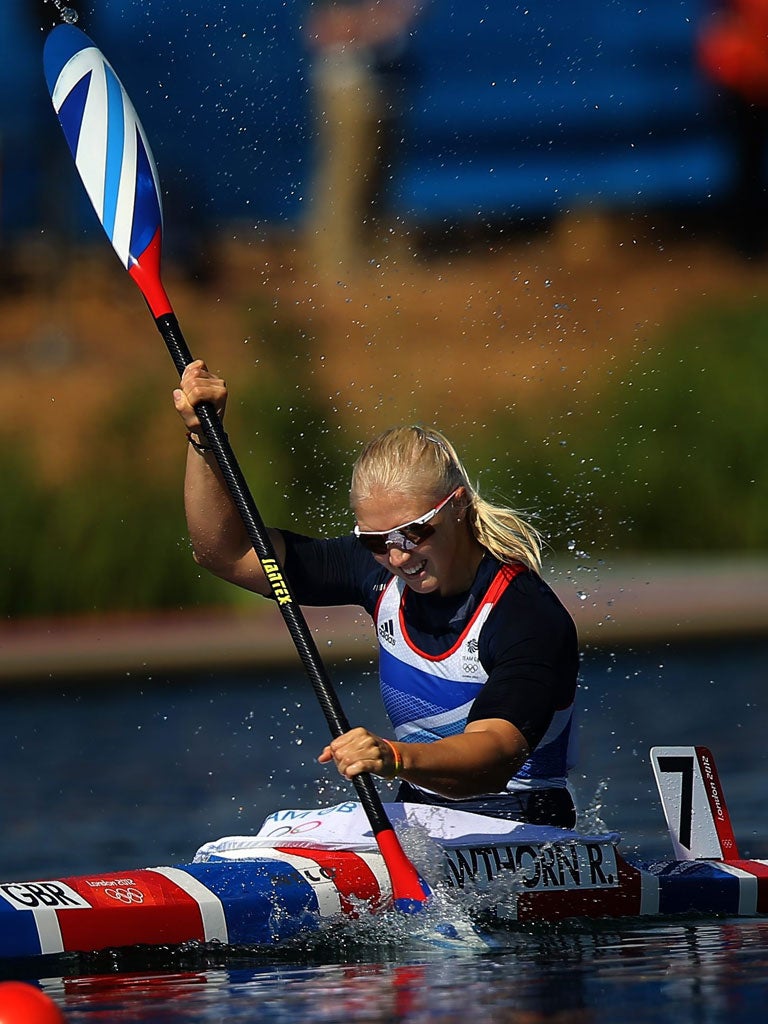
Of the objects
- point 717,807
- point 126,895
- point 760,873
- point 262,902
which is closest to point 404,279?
point 717,807

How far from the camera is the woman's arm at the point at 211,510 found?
14.7 feet

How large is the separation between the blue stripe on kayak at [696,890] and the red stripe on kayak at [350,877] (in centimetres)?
88

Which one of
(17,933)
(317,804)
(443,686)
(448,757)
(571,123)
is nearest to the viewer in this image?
(17,933)

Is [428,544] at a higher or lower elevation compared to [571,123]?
lower

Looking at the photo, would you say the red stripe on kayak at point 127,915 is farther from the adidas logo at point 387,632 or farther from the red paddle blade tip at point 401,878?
the adidas logo at point 387,632

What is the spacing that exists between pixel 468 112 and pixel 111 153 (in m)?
19.5

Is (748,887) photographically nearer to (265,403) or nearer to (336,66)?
(265,403)

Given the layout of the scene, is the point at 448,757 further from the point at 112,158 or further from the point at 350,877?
the point at 112,158

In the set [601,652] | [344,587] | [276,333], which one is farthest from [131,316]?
[344,587]

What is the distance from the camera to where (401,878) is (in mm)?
4184

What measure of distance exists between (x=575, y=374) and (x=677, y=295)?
170 centimetres

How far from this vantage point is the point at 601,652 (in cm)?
1459

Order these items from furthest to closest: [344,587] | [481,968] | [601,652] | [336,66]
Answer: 1. [336,66]
2. [601,652]
3. [344,587]
4. [481,968]

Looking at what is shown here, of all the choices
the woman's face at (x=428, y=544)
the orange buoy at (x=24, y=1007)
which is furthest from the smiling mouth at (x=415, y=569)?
the orange buoy at (x=24, y=1007)
